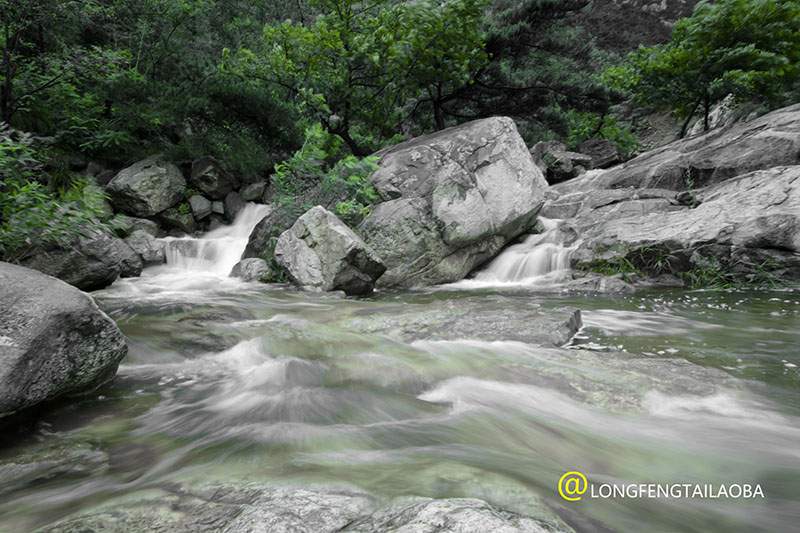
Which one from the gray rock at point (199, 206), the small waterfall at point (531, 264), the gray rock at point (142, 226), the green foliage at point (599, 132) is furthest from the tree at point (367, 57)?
the green foliage at point (599, 132)

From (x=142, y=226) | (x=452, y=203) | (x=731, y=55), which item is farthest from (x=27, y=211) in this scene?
(x=731, y=55)

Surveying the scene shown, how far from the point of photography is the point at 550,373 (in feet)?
11.0

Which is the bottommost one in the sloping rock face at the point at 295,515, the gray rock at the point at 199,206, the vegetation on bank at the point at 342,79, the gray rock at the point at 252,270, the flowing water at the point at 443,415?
the flowing water at the point at 443,415

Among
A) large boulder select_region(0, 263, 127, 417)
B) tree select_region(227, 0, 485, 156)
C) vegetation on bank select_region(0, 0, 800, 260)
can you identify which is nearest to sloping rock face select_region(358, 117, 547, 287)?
vegetation on bank select_region(0, 0, 800, 260)

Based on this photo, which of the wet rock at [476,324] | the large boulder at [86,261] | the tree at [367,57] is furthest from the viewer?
the tree at [367,57]

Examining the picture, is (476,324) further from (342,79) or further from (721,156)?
(342,79)

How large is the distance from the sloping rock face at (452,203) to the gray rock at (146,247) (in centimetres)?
571

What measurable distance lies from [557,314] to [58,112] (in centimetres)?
1181

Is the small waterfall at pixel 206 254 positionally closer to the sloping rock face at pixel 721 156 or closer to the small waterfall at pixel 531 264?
the small waterfall at pixel 531 264

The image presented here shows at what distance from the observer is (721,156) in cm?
986

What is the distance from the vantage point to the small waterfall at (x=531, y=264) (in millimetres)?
Result: 8578

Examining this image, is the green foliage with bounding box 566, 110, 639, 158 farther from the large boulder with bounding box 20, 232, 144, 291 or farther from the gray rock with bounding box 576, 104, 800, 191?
the large boulder with bounding box 20, 232, 144, 291

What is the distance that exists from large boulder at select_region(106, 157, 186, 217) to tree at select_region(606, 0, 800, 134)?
15.3m

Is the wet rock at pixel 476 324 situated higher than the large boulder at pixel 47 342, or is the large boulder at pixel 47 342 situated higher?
the large boulder at pixel 47 342
